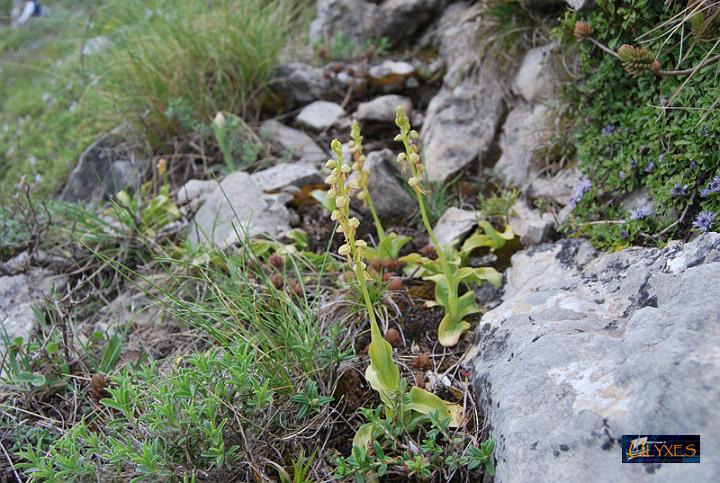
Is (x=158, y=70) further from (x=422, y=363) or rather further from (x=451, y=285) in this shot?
(x=422, y=363)

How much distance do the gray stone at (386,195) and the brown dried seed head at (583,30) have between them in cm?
119

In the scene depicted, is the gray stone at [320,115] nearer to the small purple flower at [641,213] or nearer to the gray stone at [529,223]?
the gray stone at [529,223]

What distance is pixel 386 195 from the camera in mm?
3279

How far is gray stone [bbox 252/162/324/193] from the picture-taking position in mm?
3488

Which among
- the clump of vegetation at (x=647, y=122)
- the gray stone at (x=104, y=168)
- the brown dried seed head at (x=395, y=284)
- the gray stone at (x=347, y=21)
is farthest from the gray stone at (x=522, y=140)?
the gray stone at (x=104, y=168)

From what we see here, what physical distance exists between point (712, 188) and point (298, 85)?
9.98 ft

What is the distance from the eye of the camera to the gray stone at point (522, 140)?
3188 millimetres

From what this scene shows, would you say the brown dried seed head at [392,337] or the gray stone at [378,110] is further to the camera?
the gray stone at [378,110]

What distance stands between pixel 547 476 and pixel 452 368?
780 millimetres

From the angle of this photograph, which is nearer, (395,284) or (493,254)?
(395,284)

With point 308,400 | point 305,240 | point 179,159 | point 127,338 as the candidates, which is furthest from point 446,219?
point 179,159

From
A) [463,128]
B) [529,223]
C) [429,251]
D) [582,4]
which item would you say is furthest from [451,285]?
[463,128]

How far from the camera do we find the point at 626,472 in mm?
1424

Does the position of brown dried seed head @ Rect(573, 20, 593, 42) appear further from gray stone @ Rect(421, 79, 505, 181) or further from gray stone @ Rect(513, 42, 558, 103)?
gray stone @ Rect(421, 79, 505, 181)
